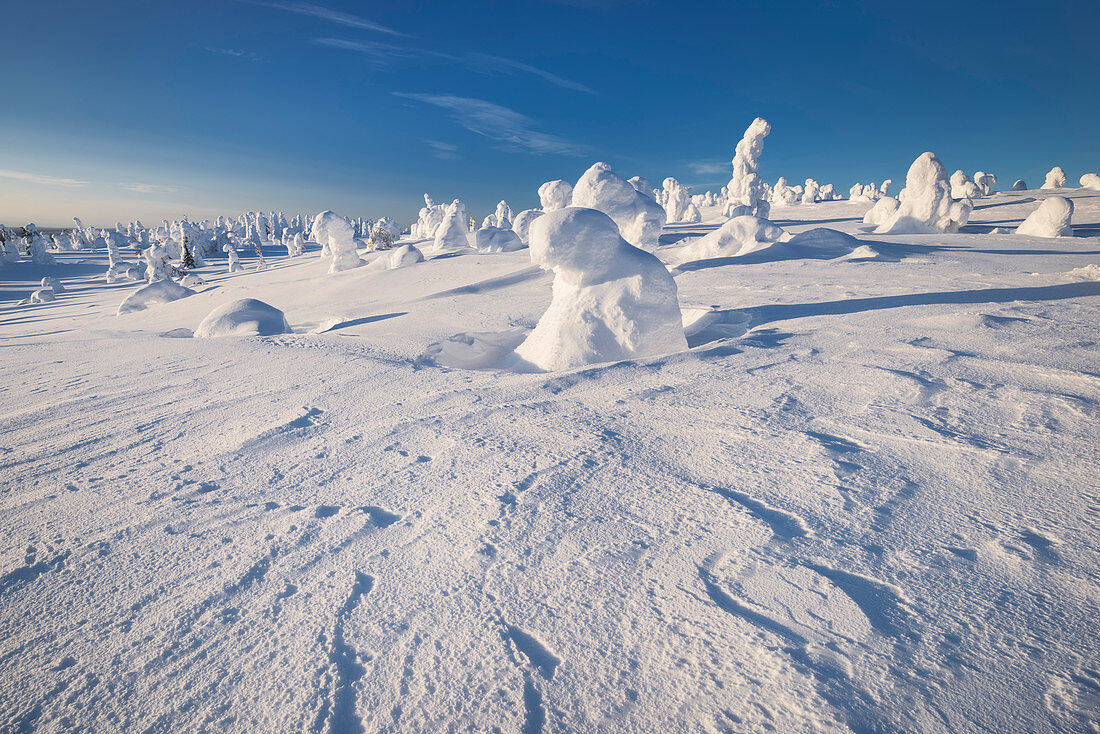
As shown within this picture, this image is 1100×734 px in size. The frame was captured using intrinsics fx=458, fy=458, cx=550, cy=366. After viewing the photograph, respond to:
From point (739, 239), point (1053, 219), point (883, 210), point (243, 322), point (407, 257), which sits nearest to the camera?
point (243, 322)

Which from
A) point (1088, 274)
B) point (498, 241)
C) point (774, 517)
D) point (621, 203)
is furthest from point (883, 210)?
point (774, 517)

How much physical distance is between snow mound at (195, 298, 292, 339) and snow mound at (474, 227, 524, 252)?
13.6 metres

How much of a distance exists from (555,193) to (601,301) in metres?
15.8

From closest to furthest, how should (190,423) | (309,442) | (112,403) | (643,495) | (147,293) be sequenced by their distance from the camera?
(643,495) < (309,442) < (190,423) < (112,403) < (147,293)

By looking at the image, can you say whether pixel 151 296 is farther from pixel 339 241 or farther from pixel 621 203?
pixel 621 203

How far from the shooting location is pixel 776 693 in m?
1.18

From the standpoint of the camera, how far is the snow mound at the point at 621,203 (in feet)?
43.1

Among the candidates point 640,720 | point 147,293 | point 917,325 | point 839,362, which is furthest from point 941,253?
point 147,293

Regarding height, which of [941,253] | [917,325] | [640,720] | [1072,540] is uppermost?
[941,253]

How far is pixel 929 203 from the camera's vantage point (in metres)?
17.1

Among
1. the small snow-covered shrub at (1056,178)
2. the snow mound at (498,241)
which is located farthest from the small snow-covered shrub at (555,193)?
the small snow-covered shrub at (1056,178)

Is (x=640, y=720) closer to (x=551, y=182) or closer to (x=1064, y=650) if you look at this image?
(x=1064, y=650)

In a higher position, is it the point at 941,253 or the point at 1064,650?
the point at 941,253

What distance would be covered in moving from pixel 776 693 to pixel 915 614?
57 centimetres
